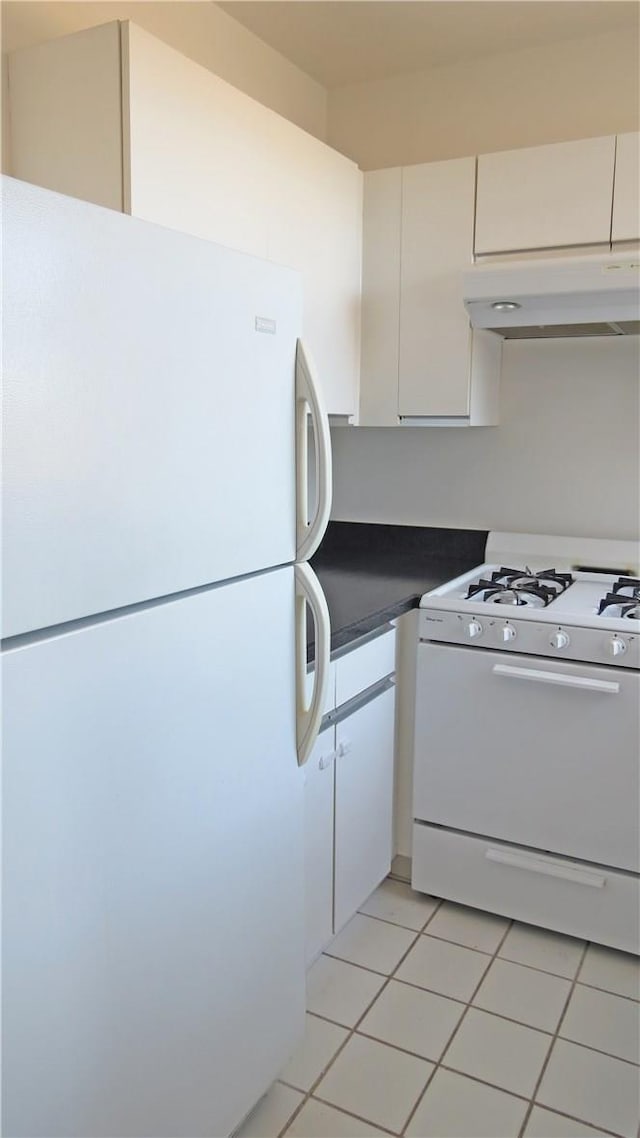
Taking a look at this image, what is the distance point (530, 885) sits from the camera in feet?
7.61

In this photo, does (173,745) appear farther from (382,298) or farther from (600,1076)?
(382,298)

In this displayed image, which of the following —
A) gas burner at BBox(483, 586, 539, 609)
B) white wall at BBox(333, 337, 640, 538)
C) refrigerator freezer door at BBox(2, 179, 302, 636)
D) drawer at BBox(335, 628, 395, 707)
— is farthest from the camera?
white wall at BBox(333, 337, 640, 538)

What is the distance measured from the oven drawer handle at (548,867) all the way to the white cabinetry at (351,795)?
329 mm

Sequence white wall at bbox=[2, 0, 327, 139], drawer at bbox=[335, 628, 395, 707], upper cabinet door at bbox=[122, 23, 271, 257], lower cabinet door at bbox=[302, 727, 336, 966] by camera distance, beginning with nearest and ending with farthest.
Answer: upper cabinet door at bbox=[122, 23, 271, 257] < white wall at bbox=[2, 0, 327, 139] < lower cabinet door at bbox=[302, 727, 336, 966] < drawer at bbox=[335, 628, 395, 707]

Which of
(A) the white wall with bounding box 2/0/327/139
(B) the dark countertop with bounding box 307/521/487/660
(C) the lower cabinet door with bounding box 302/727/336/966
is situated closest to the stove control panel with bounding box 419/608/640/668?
(B) the dark countertop with bounding box 307/521/487/660

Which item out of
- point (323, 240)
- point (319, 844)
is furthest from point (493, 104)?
point (319, 844)

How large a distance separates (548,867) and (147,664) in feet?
5.06

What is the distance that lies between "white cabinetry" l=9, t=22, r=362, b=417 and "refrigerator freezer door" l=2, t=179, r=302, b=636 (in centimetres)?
48

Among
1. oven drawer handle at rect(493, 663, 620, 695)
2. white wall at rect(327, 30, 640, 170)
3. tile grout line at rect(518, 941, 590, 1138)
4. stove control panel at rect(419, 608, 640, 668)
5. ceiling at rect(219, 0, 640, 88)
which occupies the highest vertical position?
ceiling at rect(219, 0, 640, 88)

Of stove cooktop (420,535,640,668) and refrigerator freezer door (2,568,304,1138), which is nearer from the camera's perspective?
refrigerator freezer door (2,568,304,1138)

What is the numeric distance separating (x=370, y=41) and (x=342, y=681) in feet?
6.44

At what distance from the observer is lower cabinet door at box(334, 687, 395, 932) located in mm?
2129

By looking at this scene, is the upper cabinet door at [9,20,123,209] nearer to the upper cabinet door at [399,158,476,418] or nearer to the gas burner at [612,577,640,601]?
the upper cabinet door at [399,158,476,418]

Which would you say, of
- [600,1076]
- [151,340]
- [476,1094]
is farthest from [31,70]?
[600,1076]
